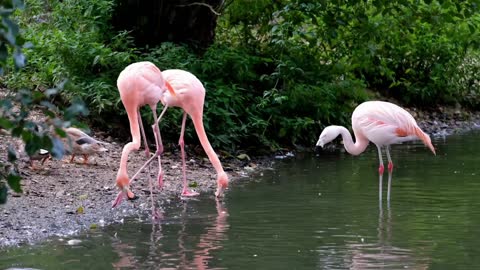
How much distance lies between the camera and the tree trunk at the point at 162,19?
37.4ft

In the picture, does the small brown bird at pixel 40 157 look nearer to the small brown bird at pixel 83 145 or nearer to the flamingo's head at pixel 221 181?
the small brown bird at pixel 83 145

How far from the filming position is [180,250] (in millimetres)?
5969

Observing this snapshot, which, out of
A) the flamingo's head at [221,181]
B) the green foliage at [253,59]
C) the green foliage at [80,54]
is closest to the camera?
the flamingo's head at [221,181]

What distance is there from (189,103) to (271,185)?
1306 mm

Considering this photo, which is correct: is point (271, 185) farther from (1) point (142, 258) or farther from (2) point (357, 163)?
(1) point (142, 258)

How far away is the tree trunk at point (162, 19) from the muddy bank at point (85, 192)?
5.84ft

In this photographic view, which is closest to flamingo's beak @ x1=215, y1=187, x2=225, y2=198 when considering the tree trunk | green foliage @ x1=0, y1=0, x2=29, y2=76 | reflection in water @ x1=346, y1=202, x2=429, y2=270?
reflection in water @ x1=346, y1=202, x2=429, y2=270

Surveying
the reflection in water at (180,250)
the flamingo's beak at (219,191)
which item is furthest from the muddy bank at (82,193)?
the reflection in water at (180,250)

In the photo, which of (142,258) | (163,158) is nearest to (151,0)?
(163,158)

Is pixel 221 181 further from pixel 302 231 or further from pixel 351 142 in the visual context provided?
pixel 351 142

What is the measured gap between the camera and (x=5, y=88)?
10789 mm

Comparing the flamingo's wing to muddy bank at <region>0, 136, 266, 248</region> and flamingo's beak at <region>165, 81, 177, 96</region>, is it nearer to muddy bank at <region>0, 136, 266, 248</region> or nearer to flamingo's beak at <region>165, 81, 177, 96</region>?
muddy bank at <region>0, 136, 266, 248</region>

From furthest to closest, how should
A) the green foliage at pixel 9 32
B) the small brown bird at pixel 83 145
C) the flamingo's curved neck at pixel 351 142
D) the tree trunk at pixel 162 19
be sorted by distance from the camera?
the tree trunk at pixel 162 19
the flamingo's curved neck at pixel 351 142
the small brown bird at pixel 83 145
the green foliage at pixel 9 32

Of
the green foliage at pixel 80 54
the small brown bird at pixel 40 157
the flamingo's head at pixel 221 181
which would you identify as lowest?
the flamingo's head at pixel 221 181
